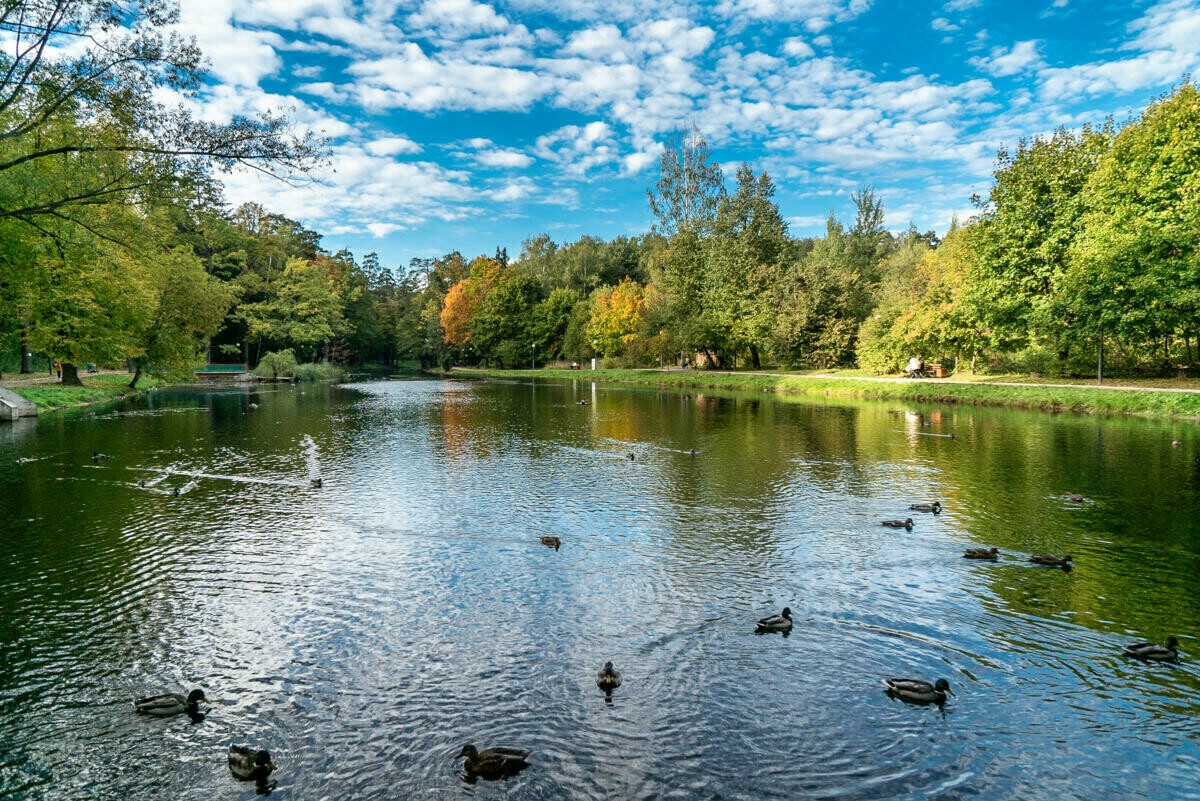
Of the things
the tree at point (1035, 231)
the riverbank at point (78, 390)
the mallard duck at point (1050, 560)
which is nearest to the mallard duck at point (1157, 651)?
the mallard duck at point (1050, 560)

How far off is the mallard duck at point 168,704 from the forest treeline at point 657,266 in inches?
562

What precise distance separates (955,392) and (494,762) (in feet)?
163

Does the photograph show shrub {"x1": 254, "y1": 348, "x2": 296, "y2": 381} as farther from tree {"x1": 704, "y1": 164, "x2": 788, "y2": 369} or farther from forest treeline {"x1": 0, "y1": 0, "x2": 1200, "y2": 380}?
tree {"x1": 704, "y1": 164, "x2": 788, "y2": 369}

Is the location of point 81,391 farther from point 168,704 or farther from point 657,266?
point 657,266

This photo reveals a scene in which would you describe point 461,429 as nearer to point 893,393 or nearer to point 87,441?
point 87,441

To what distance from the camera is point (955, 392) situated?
4688 cm

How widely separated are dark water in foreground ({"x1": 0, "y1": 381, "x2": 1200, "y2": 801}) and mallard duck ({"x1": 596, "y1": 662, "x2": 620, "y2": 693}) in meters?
0.27

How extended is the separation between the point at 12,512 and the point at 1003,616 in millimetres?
23476

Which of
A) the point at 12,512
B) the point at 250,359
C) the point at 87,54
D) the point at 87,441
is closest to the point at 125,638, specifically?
the point at 12,512

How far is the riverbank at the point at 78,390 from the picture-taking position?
128ft

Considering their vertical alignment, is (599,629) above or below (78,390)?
below

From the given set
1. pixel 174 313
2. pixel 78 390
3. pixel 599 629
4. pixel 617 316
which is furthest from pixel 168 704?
pixel 617 316

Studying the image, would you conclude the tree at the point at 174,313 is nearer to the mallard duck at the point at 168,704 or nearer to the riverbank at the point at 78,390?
the riverbank at the point at 78,390

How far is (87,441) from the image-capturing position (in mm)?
27141
